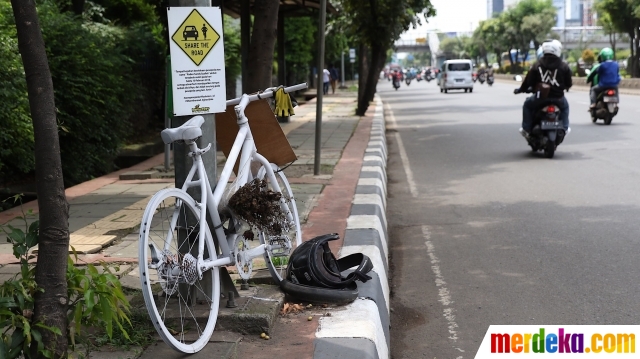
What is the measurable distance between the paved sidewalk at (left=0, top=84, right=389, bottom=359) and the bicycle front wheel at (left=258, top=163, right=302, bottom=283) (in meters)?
0.50

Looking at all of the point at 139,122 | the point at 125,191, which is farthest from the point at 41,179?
the point at 139,122

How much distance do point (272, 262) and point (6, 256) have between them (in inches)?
87.2

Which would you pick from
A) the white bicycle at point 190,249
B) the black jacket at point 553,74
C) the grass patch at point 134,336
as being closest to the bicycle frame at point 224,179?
the white bicycle at point 190,249

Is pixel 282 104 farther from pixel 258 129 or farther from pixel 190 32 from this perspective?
pixel 190 32

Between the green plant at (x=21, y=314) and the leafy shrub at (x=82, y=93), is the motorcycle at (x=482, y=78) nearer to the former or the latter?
the leafy shrub at (x=82, y=93)

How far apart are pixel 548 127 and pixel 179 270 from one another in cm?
1038

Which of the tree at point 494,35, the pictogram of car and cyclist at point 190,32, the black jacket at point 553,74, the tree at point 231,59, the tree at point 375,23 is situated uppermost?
the tree at point 494,35

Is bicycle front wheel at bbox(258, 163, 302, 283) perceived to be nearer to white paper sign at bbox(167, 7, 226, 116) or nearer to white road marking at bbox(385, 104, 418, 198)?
white paper sign at bbox(167, 7, 226, 116)

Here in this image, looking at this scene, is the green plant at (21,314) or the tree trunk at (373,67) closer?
the green plant at (21,314)

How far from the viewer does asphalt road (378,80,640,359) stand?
563 cm

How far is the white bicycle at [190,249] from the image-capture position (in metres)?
4.04

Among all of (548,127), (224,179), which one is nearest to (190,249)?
(224,179)

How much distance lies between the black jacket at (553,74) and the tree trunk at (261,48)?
15.7 ft

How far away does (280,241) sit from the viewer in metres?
5.42
